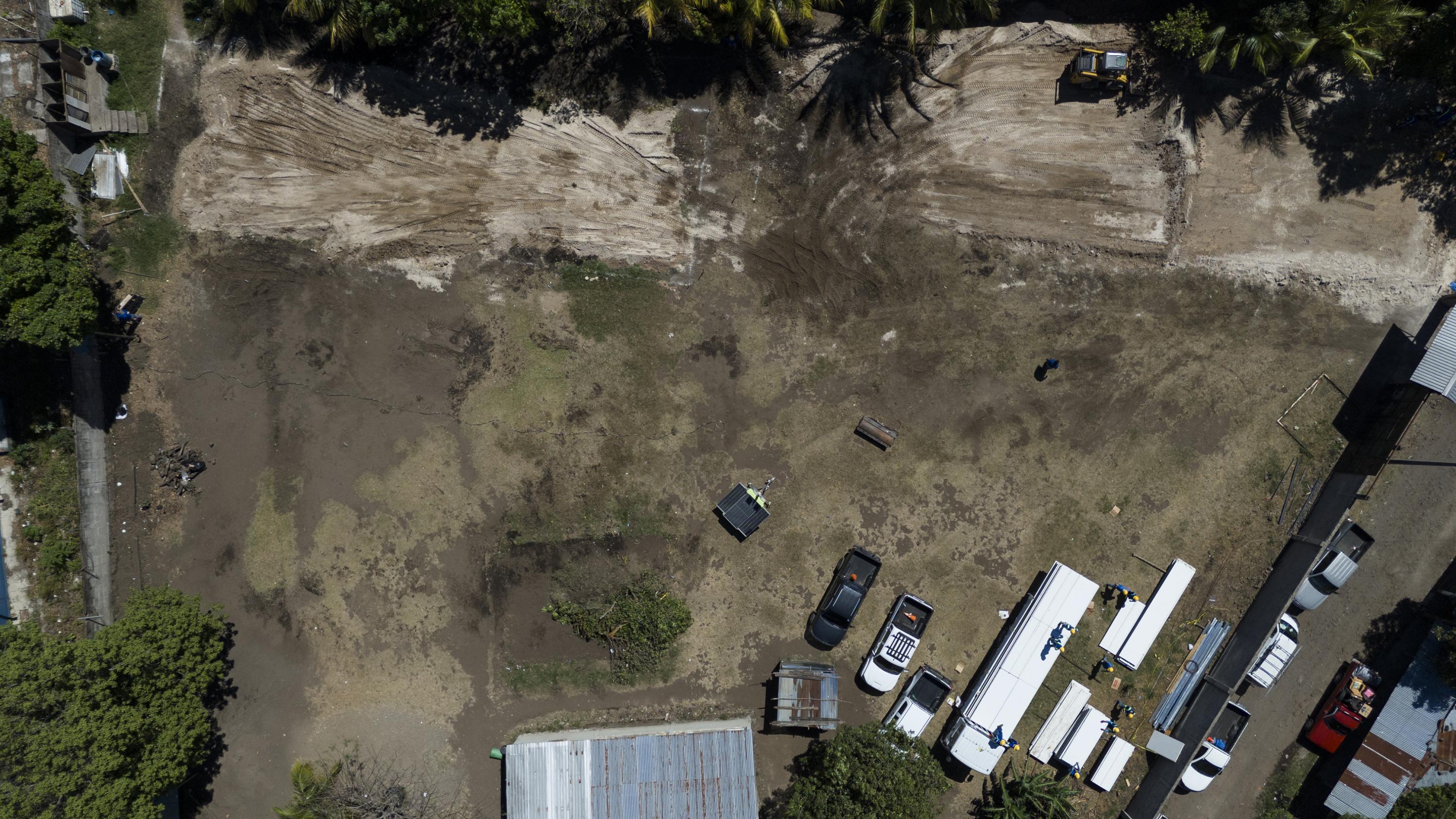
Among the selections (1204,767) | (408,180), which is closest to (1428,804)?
(1204,767)

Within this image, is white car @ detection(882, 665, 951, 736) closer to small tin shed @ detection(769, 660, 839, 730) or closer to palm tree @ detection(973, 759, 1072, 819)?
small tin shed @ detection(769, 660, 839, 730)

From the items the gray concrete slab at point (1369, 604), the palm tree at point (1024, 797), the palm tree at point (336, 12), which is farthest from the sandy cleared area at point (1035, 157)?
the palm tree at point (336, 12)

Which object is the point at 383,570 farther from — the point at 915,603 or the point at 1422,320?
the point at 1422,320

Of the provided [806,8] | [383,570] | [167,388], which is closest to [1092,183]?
[806,8]

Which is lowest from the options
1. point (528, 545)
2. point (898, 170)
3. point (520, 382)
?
point (528, 545)

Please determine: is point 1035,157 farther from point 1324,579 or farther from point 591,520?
point 591,520
